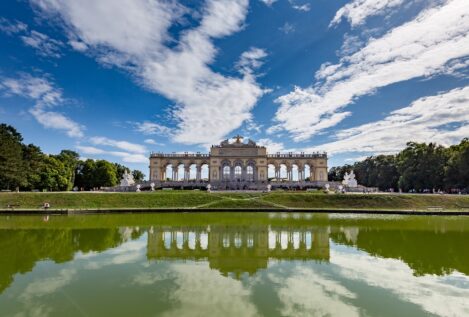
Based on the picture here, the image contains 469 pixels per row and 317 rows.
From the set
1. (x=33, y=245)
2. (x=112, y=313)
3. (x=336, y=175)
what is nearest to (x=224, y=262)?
(x=112, y=313)

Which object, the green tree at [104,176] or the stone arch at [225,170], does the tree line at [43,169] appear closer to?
the green tree at [104,176]

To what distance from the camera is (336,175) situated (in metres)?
91.9

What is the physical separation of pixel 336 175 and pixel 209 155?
1666 inches

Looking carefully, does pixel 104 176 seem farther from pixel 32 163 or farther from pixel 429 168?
pixel 429 168

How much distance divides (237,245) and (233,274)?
4.73m

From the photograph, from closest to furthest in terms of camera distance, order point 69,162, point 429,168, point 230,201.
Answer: point 230,201 < point 429,168 < point 69,162

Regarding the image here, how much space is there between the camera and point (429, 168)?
51.2m

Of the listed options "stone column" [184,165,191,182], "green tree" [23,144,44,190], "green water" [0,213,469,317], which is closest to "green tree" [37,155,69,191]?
"green tree" [23,144,44,190]

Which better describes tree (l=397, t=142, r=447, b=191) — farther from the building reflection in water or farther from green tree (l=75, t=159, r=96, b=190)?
green tree (l=75, t=159, r=96, b=190)

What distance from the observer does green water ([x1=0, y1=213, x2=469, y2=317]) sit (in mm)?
7770

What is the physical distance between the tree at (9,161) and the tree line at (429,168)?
176 ft

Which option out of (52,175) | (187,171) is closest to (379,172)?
(187,171)

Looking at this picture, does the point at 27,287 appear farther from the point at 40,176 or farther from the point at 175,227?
the point at 40,176

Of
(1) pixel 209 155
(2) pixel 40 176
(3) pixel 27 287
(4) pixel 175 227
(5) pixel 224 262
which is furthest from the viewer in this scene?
(1) pixel 209 155
